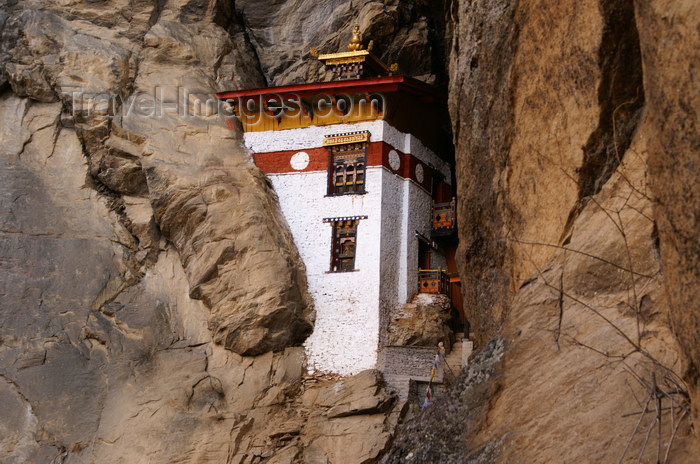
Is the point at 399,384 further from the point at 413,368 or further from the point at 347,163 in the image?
the point at 347,163

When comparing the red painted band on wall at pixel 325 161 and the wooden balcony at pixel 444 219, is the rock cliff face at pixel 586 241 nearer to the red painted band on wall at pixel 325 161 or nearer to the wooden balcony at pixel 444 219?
the red painted band on wall at pixel 325 161

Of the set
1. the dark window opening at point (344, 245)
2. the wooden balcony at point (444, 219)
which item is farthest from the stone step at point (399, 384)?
the wooden balcony at point (444, 219)

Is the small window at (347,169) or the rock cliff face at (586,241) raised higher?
the small window at (347,169)

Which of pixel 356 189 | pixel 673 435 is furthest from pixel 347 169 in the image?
pixel 673 435

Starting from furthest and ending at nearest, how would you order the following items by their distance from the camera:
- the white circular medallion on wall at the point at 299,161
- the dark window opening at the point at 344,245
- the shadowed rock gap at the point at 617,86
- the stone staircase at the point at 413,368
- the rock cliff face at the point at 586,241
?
the white circular medallion on wall at the point at 299,161 < the dark window opening at the point at 344,245 < the stone staircase at the point at 413,368 < the shadowed rock gap at the point at 617,86 < the rock cliff face at the point at 586,241

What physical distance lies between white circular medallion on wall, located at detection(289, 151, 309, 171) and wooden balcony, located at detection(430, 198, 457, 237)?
389cm

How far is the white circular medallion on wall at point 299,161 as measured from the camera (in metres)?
22.6

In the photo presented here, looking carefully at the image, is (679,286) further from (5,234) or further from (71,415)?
(5,234)

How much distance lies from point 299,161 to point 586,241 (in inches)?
623

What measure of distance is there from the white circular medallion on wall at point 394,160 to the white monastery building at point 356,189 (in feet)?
0.11

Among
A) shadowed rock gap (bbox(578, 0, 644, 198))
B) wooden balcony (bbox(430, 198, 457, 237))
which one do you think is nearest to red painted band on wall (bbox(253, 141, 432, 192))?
wooden balcony (bbox(430, 198, 457, 237))

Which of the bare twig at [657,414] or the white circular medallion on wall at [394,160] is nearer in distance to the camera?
the bare twig at [657,414]

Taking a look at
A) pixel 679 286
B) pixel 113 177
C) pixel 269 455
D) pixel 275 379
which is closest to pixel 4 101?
pixel 113 177

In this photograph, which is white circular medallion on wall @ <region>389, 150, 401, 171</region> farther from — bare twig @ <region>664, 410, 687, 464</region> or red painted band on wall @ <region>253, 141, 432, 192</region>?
bare twig @ <region>664, 410, 687, 464</region>
